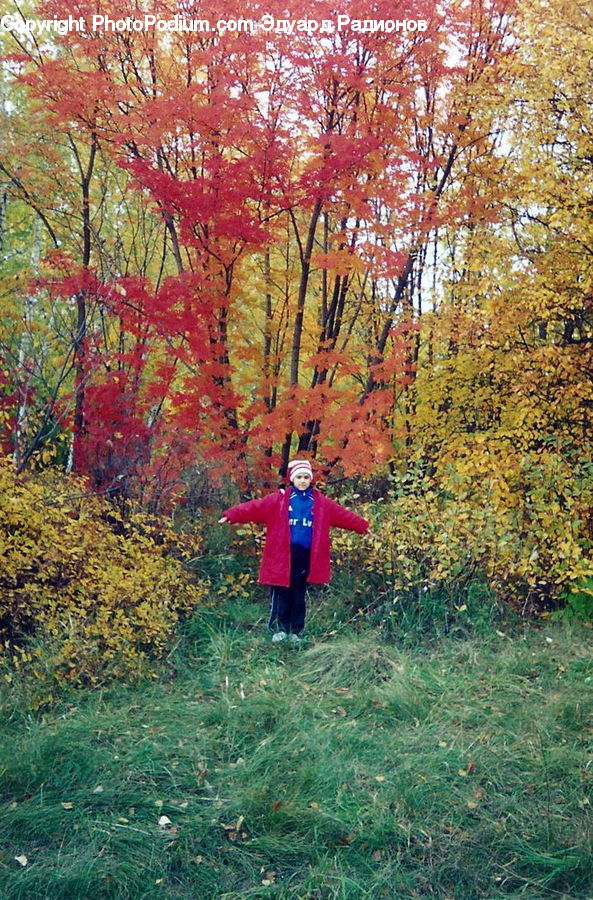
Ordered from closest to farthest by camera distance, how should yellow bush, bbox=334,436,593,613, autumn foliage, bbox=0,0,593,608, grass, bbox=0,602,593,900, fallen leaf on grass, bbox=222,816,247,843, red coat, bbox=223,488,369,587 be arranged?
grass, bbox=0,602,593,900 → fallen leaf on grass, bbox=222,816,247,843 → red coat, bbox=223,488,369,587 → yellow bush, bbox=334,436,593,613 → autumn foliage, bbox=0,0,593,608

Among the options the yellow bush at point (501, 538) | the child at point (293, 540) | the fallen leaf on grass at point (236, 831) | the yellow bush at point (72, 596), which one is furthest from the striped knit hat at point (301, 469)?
the fallen leaf on grass at point (236, 831)

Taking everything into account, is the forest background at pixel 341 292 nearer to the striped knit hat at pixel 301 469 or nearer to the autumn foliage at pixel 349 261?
the autumn foliage at pixel 349 261

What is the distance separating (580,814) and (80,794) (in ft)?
7.54

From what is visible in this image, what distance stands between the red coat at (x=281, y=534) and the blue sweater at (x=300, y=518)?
33 mm

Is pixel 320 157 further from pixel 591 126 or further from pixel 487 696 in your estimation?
pixel 487 696

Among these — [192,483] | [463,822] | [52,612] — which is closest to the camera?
[463,822]

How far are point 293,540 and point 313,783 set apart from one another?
2479mm

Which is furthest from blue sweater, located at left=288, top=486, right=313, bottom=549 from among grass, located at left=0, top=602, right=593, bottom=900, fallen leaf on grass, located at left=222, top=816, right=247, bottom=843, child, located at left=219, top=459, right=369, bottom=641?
fallen leaf on grass, located at left=222, top=816, right=247, bottom=843

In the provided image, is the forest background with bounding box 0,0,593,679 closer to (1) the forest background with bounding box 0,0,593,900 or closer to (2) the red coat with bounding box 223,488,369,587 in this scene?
(1) the forest background with bounding box 0,0,593,900

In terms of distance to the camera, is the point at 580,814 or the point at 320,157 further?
the point at 320,157

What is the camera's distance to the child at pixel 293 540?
20.0 feet

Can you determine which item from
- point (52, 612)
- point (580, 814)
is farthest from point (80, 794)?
point (580, 814)

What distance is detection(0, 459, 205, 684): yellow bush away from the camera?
16.5 ft

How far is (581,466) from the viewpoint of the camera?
7117mm
